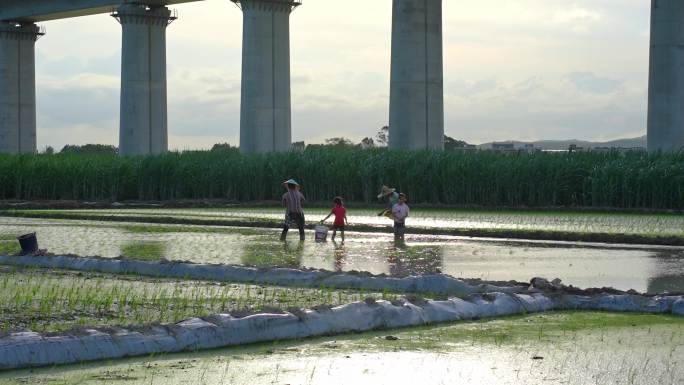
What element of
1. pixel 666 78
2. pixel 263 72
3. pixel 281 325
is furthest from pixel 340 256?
pixel 263 72

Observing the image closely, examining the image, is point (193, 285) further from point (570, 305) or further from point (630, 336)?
point (630, 336)

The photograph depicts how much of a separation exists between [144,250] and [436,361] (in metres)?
13.9

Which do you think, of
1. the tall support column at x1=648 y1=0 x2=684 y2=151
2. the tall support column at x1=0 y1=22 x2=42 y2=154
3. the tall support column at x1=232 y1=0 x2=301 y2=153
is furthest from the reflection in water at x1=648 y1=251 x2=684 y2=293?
the tall support column at x1=0 y1=22 x2=42 y2=154

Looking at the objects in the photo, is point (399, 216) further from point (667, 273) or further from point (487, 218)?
point (487, 218)

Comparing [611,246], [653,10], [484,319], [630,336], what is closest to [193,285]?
[484,319]

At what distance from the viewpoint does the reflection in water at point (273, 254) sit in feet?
71.6

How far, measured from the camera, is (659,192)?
3844 cm

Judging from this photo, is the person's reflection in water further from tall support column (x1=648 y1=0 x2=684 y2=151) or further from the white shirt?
tall support column (x1=648 y1=0 x2=684 y2=151)

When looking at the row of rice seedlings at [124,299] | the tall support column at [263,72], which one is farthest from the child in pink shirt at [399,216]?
the tall support column at [263,72]

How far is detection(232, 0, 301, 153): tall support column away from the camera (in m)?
55.0

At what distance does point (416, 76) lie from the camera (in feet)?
160

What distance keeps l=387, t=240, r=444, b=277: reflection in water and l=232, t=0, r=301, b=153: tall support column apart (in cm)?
2881

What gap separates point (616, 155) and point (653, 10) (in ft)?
17.8

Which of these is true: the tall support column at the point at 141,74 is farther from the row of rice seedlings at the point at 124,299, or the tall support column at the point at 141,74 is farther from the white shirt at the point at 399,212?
the row of rice seedlings at the point at 124,299
